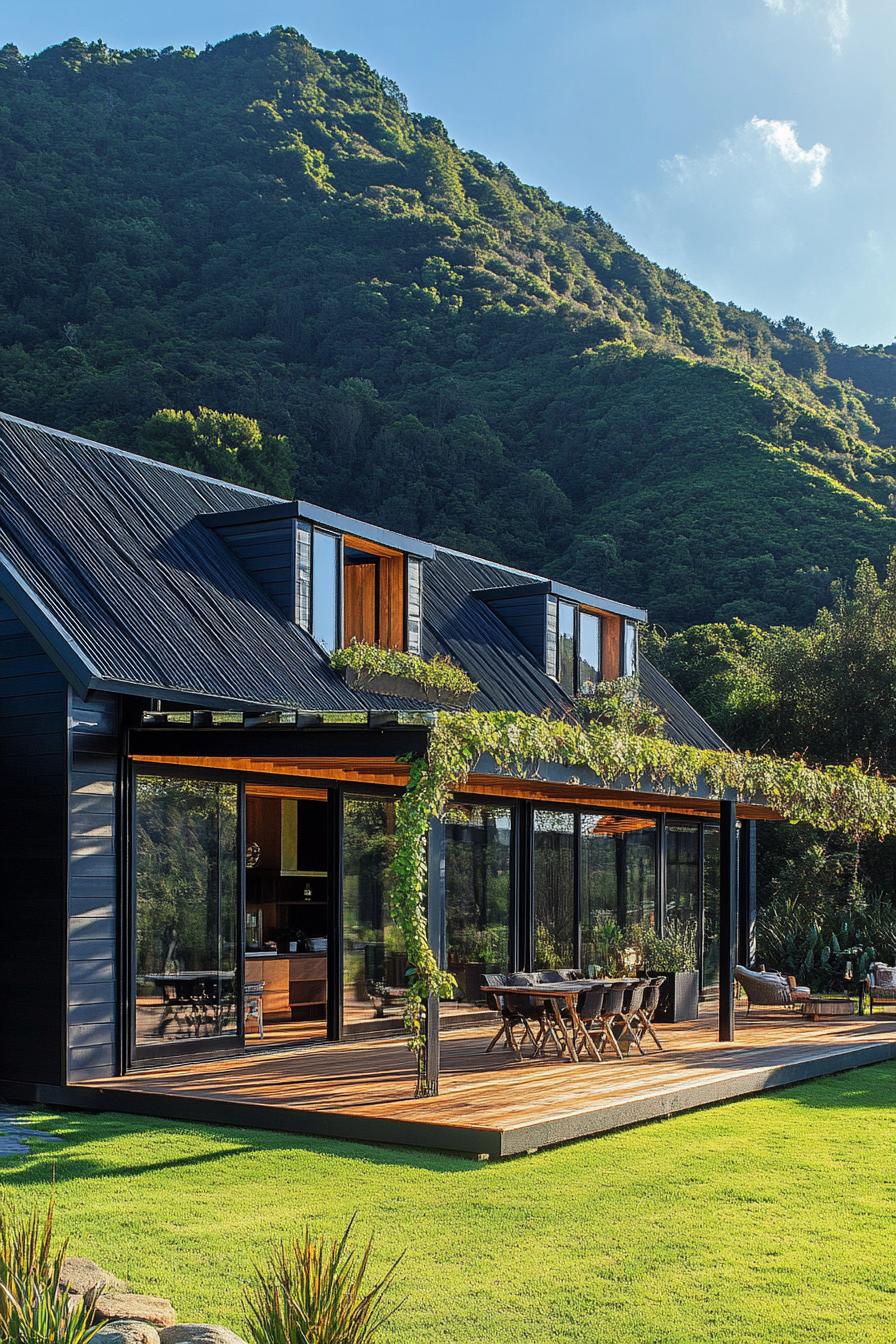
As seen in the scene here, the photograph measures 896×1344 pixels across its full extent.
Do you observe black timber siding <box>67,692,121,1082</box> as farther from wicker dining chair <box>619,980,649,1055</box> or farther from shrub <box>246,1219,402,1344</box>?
shrub <box>246,1219,402,1344</box>

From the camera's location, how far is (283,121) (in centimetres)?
4900

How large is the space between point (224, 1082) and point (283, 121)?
45068 millimetres

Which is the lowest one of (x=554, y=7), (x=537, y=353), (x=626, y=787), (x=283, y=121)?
(x=626, y=787)

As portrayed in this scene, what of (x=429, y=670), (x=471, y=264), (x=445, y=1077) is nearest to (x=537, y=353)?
(x=471, y=264)

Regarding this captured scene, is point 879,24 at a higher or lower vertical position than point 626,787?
higher

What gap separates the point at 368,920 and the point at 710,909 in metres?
7.47

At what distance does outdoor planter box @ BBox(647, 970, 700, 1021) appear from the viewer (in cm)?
1541

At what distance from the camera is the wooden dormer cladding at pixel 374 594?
15.0 metres

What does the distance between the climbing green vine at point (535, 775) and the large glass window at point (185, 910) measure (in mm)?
1693

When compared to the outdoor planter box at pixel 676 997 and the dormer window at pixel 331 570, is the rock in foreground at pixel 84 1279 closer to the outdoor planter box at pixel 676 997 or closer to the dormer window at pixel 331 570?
the dormer window at pixel 331 570

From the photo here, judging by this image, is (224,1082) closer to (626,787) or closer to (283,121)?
(626,787)

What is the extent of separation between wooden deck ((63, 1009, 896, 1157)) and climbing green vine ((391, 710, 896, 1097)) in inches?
24.9


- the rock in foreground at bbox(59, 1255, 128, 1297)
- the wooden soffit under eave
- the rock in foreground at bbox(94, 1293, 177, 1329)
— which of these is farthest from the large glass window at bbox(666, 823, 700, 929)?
the rock in foreground at bbox(94, 1293, 177, 1329)

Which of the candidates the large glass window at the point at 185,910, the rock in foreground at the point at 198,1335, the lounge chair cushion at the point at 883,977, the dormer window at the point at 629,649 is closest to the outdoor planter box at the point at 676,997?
the lounge chair cushion at the point at 883,977
